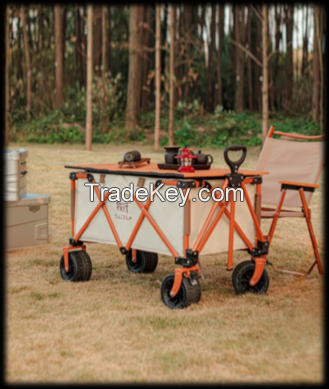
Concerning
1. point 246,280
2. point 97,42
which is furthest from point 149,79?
point 246,280

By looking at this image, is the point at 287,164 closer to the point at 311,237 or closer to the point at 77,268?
the point at 311,237

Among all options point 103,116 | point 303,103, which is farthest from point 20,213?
point 303,103

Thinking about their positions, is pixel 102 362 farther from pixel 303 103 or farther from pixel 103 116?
pixel 303 103

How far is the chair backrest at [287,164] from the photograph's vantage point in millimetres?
4266

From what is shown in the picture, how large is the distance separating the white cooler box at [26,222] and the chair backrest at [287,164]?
1.72m

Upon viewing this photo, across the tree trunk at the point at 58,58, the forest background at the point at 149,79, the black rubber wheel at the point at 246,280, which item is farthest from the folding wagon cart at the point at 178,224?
the tree trunk at the point at 58,58

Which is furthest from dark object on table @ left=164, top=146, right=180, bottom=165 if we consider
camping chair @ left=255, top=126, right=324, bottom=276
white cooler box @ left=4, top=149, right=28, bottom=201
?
white cooler box @ left=4, top=149, right=28, bottom=201

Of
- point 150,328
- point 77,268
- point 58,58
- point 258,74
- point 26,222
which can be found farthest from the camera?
point 258,74

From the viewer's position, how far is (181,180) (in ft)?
10.2

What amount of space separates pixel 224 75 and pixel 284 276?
586 inches

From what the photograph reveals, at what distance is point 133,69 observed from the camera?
12688mm

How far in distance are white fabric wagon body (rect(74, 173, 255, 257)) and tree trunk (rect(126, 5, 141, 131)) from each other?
30.7 ft

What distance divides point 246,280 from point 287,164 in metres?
1.25

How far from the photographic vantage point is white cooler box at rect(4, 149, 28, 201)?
4.31 meters
